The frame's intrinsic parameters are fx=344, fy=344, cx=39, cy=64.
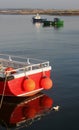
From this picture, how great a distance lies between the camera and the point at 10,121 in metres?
16.0

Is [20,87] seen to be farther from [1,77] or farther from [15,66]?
[15,66]

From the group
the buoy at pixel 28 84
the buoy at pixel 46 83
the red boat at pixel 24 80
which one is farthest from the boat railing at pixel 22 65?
the buoy at pixel 46 83

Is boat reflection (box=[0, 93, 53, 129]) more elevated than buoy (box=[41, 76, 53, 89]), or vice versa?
buoy (box=[41, 76, 53, 89])

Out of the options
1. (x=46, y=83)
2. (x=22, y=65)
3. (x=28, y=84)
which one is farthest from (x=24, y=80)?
(x=22, y=65)

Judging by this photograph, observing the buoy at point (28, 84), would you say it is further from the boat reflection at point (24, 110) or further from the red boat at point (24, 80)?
the boat reflection at point (24, 110)

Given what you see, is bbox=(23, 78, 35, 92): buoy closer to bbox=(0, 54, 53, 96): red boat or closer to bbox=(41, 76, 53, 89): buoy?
bbox=(0, 54, 53, 96): red boat

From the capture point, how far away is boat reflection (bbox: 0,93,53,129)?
52.0 feet

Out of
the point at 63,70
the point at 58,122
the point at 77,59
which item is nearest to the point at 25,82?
the point at 58,122

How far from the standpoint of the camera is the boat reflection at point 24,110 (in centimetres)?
1584

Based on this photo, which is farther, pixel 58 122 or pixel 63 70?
pixel 63 70

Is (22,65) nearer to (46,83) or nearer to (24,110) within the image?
(46,83)

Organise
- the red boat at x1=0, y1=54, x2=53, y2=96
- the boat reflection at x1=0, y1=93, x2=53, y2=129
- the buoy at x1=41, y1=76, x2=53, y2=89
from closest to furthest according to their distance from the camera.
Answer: the boat reflection at x1=0, y1=93, x2=53, y2=129, the red boat at x1=0, y1=54, x2=53, y2=96, the buoy at x1=41, y1=76, x2=53, y2=89

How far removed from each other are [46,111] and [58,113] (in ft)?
2.30

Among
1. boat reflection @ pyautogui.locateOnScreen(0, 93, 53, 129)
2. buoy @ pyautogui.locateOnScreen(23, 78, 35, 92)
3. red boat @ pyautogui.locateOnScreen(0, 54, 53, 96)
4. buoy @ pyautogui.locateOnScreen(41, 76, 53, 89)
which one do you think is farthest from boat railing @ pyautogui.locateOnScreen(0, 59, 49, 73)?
boat reflection @ pyautogui.locateOnScreen(0, 93, 53, 129)
